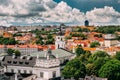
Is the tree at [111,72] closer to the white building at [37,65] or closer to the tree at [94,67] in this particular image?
the tree at [94,67]

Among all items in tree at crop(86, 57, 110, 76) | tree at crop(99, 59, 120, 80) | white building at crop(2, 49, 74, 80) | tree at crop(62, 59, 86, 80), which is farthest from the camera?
tree at crop(86, 57, 110, 76)

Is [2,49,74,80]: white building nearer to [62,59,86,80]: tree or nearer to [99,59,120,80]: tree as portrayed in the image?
[62,59,86,80]: tree

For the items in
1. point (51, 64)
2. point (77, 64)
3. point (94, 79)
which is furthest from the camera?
A: point (77, 64)

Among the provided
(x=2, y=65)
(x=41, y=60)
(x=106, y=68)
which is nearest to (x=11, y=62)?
(x=2, y=65)

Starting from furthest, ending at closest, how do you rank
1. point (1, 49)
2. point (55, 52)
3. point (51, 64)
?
point (1, 49)
point (55, 52)
point (51, 64)

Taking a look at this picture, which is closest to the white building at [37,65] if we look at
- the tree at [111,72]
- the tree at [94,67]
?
the tree at [94,67]

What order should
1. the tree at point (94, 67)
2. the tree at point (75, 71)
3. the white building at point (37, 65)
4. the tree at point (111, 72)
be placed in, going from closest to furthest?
1. the white building at point (37, 65)
2. the tree at point (111, 72)
3. the tree at point (75, 71)
4. the tree at point (94, 67)

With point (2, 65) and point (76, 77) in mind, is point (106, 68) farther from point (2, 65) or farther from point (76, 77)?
point (2, 65)

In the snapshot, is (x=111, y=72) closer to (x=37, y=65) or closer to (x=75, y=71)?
(x=75, y=71)

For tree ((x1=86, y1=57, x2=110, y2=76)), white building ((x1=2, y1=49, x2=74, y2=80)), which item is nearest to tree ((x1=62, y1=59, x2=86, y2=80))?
white building ((x1=2, y1=49, x2=74, y2=80))

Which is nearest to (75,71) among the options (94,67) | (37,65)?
(94,67)

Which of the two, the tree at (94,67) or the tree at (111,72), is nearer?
the tree at (111,72)
